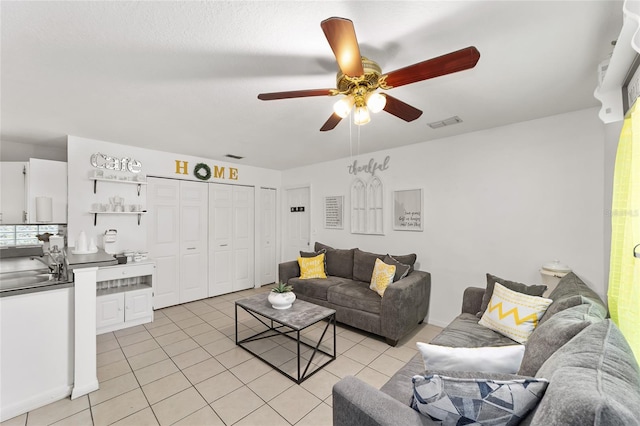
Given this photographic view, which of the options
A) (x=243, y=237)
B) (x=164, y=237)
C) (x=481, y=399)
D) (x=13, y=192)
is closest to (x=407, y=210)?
(x=481, y=399)

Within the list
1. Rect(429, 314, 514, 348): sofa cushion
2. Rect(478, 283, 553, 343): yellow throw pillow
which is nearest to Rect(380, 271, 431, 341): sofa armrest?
Rect(429, 314, 514, 348): sofa cushion

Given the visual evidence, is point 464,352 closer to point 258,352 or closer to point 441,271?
point 258,352

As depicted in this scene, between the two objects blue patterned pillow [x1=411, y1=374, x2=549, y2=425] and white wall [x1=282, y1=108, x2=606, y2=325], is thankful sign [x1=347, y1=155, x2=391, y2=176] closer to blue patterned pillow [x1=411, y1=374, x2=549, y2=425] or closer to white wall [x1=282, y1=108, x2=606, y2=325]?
white wall [x1=282, y1=108, x2=606, y2=325]

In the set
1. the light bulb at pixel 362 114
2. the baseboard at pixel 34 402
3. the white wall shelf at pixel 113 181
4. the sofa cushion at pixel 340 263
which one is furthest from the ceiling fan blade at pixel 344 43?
the white wall shelf at pixel 113 181

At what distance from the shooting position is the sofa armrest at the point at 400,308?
9.28 ft

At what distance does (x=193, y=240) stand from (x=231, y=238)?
2.23 ft

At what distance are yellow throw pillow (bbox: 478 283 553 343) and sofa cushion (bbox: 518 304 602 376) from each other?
51 cm

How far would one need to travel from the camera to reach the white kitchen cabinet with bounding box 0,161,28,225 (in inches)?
126

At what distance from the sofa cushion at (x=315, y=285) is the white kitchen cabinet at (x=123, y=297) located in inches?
78.0

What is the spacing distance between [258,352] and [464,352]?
7.28ft

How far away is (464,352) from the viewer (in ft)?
3.84

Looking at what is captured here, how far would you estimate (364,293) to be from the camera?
3.25 metres

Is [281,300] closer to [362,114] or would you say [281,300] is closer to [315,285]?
[315,285]

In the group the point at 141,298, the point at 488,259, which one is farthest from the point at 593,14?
the point at 141,298
